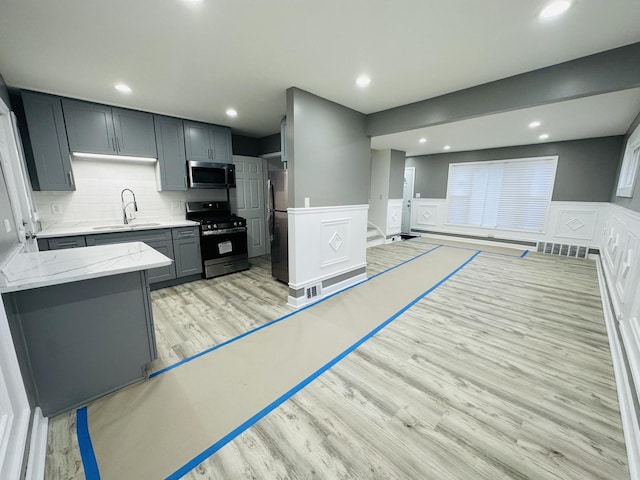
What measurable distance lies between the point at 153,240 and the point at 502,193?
7885 millimetres

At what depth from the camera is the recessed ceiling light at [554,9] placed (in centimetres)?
158

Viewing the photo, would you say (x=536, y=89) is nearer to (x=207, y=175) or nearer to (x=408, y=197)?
(x=207, y=175)

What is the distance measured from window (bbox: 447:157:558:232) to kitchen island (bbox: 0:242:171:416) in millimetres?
7593

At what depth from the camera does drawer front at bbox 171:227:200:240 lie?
3789 mm

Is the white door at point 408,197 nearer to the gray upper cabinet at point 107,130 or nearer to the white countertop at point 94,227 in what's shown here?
the white countertop at point 94,227

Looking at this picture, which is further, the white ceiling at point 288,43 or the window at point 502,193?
the window at point 502,193

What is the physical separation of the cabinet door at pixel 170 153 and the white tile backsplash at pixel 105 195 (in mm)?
309

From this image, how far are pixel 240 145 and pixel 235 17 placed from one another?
3.65 meters

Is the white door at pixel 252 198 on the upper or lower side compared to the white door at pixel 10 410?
upper

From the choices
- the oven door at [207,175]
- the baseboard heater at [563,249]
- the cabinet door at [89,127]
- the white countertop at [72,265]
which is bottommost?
the baseboard heater at [563,249]

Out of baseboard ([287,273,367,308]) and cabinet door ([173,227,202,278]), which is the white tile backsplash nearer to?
cabinet door ([173,227,202,278])

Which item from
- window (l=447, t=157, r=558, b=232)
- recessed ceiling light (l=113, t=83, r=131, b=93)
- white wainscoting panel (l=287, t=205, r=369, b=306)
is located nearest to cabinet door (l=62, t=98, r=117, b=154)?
recessed ceiling light (l=113, t=83, r=131, b=93)

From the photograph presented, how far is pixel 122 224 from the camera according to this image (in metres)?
3.75

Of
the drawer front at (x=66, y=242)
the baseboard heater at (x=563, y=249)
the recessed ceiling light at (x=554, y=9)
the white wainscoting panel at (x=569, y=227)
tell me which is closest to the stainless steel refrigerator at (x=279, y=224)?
the drawer front at (x=66, y=242)
